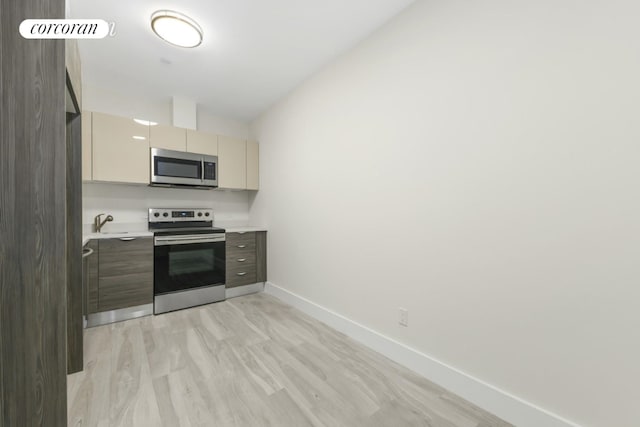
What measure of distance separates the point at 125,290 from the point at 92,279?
0.30 meters

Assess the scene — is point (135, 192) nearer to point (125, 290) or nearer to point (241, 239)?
point (125, 290)

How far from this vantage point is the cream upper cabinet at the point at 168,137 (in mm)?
2967

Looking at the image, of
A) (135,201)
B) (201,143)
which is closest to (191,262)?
(135,201)

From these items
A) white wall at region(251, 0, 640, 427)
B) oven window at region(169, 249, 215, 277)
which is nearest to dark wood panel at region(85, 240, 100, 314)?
oven window at region(169, 249, 215, 277)

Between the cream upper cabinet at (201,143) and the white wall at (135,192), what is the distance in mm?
480

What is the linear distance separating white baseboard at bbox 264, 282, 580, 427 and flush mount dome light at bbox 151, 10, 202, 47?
2753mm

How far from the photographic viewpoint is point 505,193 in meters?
1.36

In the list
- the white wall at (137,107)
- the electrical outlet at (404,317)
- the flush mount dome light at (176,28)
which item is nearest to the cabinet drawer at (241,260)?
the white wall at (137,107)

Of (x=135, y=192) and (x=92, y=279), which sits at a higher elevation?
(x=135, y=192)

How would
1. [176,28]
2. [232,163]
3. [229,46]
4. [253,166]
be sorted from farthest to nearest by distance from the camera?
[253,166] → [232,163] → [229,46] → [176,28]

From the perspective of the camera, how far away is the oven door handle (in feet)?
9.13

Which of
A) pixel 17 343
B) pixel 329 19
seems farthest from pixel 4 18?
pixel 329 19

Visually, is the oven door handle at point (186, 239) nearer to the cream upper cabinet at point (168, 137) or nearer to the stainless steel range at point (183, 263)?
the stainless steel range at point (183, 263)

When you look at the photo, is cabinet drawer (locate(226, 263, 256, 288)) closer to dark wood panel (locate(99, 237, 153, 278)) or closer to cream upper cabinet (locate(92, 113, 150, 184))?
dark wood panel (locate(99, 237, 153, 278))
